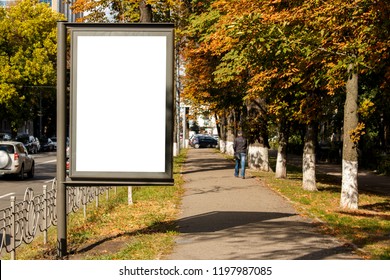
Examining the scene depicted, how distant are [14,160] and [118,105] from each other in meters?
16.7

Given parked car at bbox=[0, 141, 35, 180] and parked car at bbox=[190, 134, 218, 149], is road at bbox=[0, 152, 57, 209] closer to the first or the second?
parked car at bbox=[0, 141, 35, 180]

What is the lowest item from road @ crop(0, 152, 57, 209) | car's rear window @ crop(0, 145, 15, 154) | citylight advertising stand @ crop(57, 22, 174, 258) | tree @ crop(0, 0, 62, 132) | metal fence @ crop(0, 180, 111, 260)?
road @ crop(0, 152, 57, 209)

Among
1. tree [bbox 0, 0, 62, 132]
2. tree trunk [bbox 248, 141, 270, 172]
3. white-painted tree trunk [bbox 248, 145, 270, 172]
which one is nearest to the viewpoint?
tree trunk [bbox 248, 141, 270, 172]

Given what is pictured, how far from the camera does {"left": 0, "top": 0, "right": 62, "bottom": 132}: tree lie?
176 feet

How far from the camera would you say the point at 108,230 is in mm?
12266

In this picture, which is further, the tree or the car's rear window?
the tree

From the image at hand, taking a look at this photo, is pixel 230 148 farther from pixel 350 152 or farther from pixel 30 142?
pixel 350 152

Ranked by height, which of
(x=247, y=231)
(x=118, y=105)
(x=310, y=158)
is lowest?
(x=247, y=231)

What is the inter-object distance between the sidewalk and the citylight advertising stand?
141 centimetres

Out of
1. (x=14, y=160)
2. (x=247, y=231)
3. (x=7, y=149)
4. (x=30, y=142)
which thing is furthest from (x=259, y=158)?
(x=30, y=142)

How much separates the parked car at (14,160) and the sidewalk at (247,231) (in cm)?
925

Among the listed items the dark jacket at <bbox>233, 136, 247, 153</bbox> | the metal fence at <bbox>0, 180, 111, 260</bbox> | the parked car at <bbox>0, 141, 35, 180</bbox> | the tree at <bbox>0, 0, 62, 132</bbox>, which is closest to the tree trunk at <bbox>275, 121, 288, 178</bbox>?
the dark jacket at <bbox>233, 136, 247, 153</bbox>

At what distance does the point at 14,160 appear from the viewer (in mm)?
25547

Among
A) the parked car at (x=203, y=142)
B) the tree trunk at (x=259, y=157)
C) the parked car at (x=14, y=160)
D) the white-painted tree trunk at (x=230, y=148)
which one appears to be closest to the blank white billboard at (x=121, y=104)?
the parked car at (x=14, y=160)
